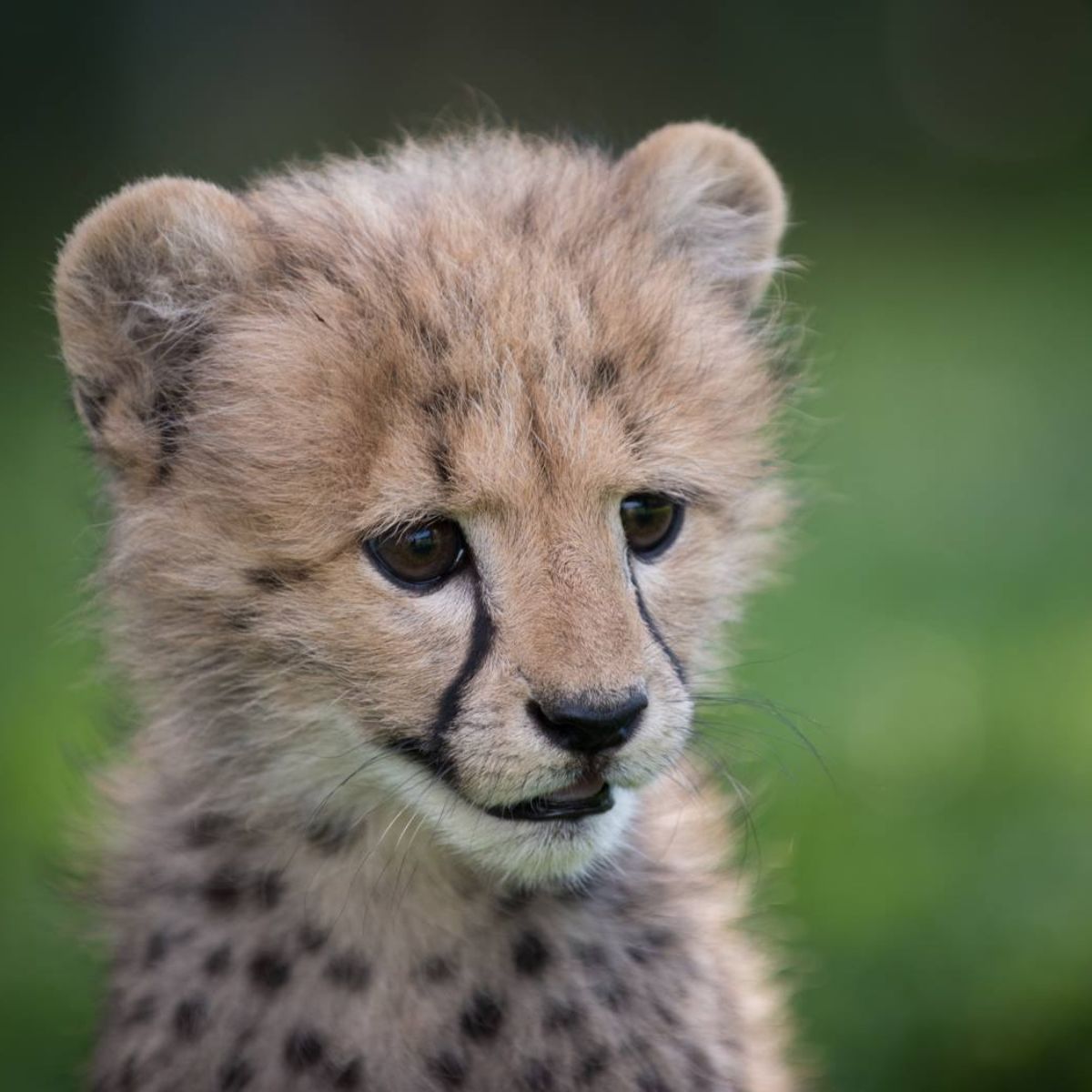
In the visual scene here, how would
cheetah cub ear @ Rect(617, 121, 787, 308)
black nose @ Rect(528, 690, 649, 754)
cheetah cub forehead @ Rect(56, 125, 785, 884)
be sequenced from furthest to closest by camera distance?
cheetah cub ear @ Rect(617, 121, 787, 308) < cheetah cub forehead @ Rect(56, 125, 785, 884) < black nose @ Rect(528, 690, 649, 754)

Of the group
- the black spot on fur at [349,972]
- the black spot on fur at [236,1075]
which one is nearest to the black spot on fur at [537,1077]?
the black spot on fur at [349,972]

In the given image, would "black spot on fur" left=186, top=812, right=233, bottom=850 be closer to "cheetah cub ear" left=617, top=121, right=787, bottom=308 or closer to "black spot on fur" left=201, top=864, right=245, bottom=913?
"black spot on fur" left=201, top=864, right=245, bottom=913

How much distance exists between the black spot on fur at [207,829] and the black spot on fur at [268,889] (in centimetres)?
10

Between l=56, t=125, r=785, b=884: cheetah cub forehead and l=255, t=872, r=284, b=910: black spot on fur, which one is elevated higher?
l=56, t=125, r=785, b=884: cheetah cub forehead

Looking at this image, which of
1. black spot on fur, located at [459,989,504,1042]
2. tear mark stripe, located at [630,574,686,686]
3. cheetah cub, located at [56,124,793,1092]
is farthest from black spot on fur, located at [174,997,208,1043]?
tear mark stripe, located at [630,574,686,686]

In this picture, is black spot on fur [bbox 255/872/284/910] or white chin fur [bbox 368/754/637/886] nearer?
white chin fur [bbox 368/754/637/886]

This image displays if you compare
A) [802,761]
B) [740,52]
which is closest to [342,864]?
[802,761]

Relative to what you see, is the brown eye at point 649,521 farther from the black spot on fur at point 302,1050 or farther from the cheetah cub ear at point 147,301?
the black spot on fur at point 302,1050

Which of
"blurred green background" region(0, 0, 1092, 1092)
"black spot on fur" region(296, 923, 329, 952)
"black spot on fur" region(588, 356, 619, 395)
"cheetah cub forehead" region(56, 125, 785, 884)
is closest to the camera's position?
"cheetah cub forehead" region(56, 125, 785, 884)

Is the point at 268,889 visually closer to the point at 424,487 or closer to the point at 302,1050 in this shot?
the point at 302,1050

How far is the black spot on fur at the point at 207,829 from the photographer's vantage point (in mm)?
2373

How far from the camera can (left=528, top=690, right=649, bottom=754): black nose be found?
1935 millimetres

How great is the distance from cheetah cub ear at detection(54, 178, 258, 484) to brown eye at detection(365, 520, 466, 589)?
0.40m

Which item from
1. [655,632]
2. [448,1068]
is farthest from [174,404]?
[448,1068]
